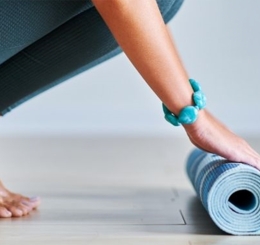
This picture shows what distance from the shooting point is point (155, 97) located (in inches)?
135

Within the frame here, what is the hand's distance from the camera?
128 centimetres

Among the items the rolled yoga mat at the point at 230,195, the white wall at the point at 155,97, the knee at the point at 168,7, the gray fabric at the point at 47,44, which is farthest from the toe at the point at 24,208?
the white wall at the point at 155,97

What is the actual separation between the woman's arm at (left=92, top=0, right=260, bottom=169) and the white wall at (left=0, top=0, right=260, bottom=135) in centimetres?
215

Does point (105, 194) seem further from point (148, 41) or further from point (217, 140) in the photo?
point (148, 41)

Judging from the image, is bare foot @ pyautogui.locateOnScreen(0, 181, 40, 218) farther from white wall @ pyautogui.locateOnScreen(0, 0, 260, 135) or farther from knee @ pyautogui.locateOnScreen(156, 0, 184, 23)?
white wall @ pyautogui.locateOnScreen(0, 0, 260, 135)

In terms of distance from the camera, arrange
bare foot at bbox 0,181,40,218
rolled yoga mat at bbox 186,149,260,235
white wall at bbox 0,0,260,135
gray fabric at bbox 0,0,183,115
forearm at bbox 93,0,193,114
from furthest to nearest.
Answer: white wall at bbox 0,0,260,135, bare foot at bbox 0,181,40,218, gray fabric at bbox 0,0,183,115, rolled yoga mat at bbox 186,149,260,235, forearm at bbox 93,0,193,114

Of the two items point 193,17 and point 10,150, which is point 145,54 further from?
point 193,17

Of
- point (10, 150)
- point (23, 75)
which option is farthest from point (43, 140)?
point (23, 75)

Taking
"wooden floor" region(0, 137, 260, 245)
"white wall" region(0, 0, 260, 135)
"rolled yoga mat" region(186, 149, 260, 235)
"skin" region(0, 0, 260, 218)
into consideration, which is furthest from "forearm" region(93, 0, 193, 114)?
"white wall" region(0, 0, 260, 135)

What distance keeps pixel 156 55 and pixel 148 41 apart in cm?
3

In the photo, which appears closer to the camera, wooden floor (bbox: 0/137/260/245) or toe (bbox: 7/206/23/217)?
wooden floor (bbox: 0/137/260/245)

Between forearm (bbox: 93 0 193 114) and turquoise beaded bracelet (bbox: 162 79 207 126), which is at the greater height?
forearm (bbox: 93 0 193 114)

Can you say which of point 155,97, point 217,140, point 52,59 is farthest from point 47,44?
point 155,97

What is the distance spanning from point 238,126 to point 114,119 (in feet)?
2.02
